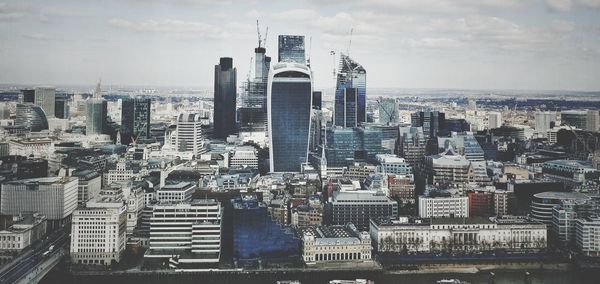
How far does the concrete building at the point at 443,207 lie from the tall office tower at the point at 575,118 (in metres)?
5.91

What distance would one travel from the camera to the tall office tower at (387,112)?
26.3 m

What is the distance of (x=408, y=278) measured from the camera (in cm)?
1085

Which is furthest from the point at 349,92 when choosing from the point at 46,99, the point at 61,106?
the point at 46,99

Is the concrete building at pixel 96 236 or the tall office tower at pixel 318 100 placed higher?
the tall office tower at pixel 318 100

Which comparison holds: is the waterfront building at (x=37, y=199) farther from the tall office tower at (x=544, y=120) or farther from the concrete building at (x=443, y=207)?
the tall office tower at (x=544, y=120)

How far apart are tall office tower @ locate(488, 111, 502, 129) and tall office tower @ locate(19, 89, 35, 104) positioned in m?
16.7

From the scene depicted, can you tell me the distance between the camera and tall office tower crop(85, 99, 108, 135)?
21014 millimetres

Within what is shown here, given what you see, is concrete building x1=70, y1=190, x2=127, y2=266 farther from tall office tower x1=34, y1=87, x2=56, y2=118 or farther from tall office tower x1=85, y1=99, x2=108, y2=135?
tall office tower x1=85, y1=99, x2=108, y2=135

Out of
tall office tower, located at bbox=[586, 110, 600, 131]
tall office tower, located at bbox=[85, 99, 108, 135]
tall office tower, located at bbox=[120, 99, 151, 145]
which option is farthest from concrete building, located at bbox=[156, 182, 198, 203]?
tall office tower, located at bbox=[586, 110, 600, 131]

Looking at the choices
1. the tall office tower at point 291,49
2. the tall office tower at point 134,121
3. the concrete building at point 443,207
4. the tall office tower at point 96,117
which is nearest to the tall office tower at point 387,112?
the tall office tower at point 291,49

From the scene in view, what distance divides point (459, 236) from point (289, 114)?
950 centimetres

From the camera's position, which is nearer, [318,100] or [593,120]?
[593,120]

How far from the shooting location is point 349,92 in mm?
25672

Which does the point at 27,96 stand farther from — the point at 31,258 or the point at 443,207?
the point at 443,207
